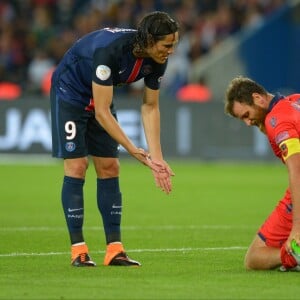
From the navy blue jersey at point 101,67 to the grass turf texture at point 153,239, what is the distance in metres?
1.37

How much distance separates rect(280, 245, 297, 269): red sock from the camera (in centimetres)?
819

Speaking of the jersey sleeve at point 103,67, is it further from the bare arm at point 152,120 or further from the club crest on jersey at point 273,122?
the club crest on jersey at point 273,122

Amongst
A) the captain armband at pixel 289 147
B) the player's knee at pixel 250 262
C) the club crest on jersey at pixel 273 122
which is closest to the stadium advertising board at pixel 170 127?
the player's knee at pixel 250 262

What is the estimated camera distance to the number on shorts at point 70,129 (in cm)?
884

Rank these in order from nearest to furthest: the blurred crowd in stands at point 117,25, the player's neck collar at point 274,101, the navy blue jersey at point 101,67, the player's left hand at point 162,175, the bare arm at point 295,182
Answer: the bare arm at point 295,182 → the player's neck collar at point 274,101 → the player's left hand at point 162,175 → the navy blue jersey at point 101,67 → the blurred crowd in stands at point 117,25

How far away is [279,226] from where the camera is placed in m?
8.47

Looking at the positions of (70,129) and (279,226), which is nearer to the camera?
(279,226)

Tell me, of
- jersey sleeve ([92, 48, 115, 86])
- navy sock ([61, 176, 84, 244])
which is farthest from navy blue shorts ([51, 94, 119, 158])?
jersey sleeve ([92, 48, 115, 86])

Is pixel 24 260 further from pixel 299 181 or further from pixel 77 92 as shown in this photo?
pixel 299 181

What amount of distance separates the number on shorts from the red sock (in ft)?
6.09

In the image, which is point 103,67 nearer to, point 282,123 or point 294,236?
point 282,123

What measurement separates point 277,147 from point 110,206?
1582 millimetres

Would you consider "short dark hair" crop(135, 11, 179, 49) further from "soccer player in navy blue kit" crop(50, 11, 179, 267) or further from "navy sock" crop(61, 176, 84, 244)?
"navy sock" crop(61, 176, 84, 244)

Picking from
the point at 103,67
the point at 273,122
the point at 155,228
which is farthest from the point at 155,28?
the point at 155,228
